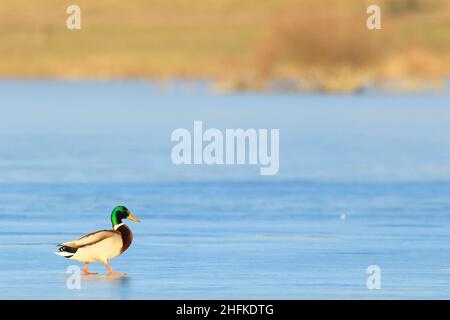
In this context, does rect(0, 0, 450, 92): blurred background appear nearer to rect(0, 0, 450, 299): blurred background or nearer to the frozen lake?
rect(0, 0, 450, 299): blurred background

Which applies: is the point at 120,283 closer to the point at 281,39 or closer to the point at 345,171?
the point at 345,171

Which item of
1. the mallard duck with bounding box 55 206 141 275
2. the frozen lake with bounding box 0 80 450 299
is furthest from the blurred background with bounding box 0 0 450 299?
the mallard duck with bounding box 55 206 141 275

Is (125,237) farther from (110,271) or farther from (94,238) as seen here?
(110,271)

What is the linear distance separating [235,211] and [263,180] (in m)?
3.48

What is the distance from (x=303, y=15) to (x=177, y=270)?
37.2 meters

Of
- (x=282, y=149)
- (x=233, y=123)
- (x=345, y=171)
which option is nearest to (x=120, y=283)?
(x=345, y=171)

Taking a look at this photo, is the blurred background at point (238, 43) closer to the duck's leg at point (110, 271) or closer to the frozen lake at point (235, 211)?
the frozen lake at point (235, 211)

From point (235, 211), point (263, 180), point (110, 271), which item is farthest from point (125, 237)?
point (263, 180)

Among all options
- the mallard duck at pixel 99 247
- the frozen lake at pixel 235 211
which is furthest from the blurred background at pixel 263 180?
the mallard duck at pixel 99 247

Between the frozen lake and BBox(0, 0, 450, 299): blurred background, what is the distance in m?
0.03

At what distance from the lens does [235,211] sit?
48.5 ft

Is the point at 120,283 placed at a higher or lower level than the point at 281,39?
lower

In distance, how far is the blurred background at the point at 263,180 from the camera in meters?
10.6
